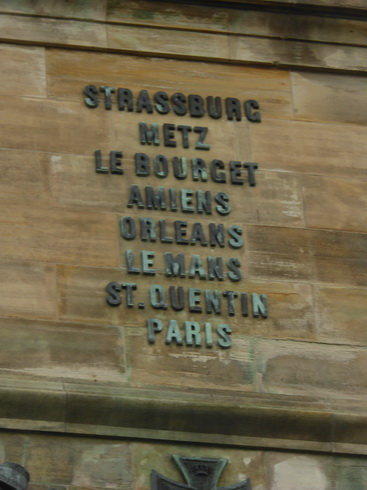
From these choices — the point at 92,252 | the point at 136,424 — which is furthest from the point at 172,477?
the point at 92,252

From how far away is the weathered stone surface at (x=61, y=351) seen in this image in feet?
80.2

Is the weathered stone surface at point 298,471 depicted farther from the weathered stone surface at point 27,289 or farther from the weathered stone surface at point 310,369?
the weathered stone surface at point 27,289

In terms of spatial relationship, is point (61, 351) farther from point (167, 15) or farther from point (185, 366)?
point (167, 15)

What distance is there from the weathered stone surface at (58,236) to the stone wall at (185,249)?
0.06 feet

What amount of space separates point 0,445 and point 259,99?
5.07 metres

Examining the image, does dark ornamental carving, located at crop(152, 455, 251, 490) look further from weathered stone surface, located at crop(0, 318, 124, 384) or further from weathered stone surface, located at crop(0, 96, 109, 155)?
weathered stone surface, located at crop(0, 96, 109, 155)

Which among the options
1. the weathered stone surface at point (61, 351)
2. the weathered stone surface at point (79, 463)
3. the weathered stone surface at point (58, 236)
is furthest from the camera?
the weathered stone surface at point (58, 236)

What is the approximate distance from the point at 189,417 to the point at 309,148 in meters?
3.62

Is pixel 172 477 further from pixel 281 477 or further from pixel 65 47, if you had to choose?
pixel 65 47

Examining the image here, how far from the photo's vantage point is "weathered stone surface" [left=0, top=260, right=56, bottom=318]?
24797 mm

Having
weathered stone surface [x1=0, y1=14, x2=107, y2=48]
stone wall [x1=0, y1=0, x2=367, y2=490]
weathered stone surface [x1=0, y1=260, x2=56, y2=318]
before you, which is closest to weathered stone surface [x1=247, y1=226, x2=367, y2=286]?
stone wall [x1=0, y1=0, x2=367, y2=490]

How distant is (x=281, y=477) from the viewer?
24.3 metres

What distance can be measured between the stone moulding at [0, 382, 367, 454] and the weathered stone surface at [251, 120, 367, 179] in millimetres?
2819

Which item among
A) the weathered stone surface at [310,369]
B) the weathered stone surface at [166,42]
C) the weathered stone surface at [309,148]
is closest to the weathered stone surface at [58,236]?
the weathered stone surface at [310,369]
